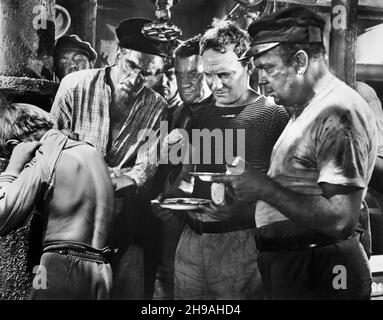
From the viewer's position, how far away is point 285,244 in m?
2.91

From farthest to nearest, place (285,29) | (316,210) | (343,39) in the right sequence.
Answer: (343,39) < (285,29) < (316,210)

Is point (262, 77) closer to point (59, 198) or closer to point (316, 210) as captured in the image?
point (316, 210)

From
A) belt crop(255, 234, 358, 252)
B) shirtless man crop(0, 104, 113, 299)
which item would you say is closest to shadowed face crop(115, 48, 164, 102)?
shirtless man crop(0, 104, 113, 299)

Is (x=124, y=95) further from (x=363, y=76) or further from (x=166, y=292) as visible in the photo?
(x=363, y=76)

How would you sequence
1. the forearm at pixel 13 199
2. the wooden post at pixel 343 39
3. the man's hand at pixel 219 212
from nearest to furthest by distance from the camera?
the forearm at pixel 13 199 → the man's hand at pixel 219 212 → the wooden post at pixel 343 39

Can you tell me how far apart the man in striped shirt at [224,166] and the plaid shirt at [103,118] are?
1.07 feet

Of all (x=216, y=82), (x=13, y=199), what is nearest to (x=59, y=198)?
(x=13, y=199)

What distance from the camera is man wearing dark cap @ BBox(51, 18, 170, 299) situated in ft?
9.74

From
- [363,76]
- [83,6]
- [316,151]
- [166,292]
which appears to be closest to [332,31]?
[363,76]

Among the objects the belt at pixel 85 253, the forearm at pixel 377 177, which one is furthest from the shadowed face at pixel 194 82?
the forearm at pixel 377 177

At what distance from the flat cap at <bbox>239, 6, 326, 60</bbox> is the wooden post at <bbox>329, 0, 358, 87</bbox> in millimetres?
152

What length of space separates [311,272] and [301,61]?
1347mm

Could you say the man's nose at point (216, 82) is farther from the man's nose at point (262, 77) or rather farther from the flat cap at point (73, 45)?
the flat cap at point (73, 45)

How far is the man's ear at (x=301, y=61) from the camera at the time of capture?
296 centimetres
